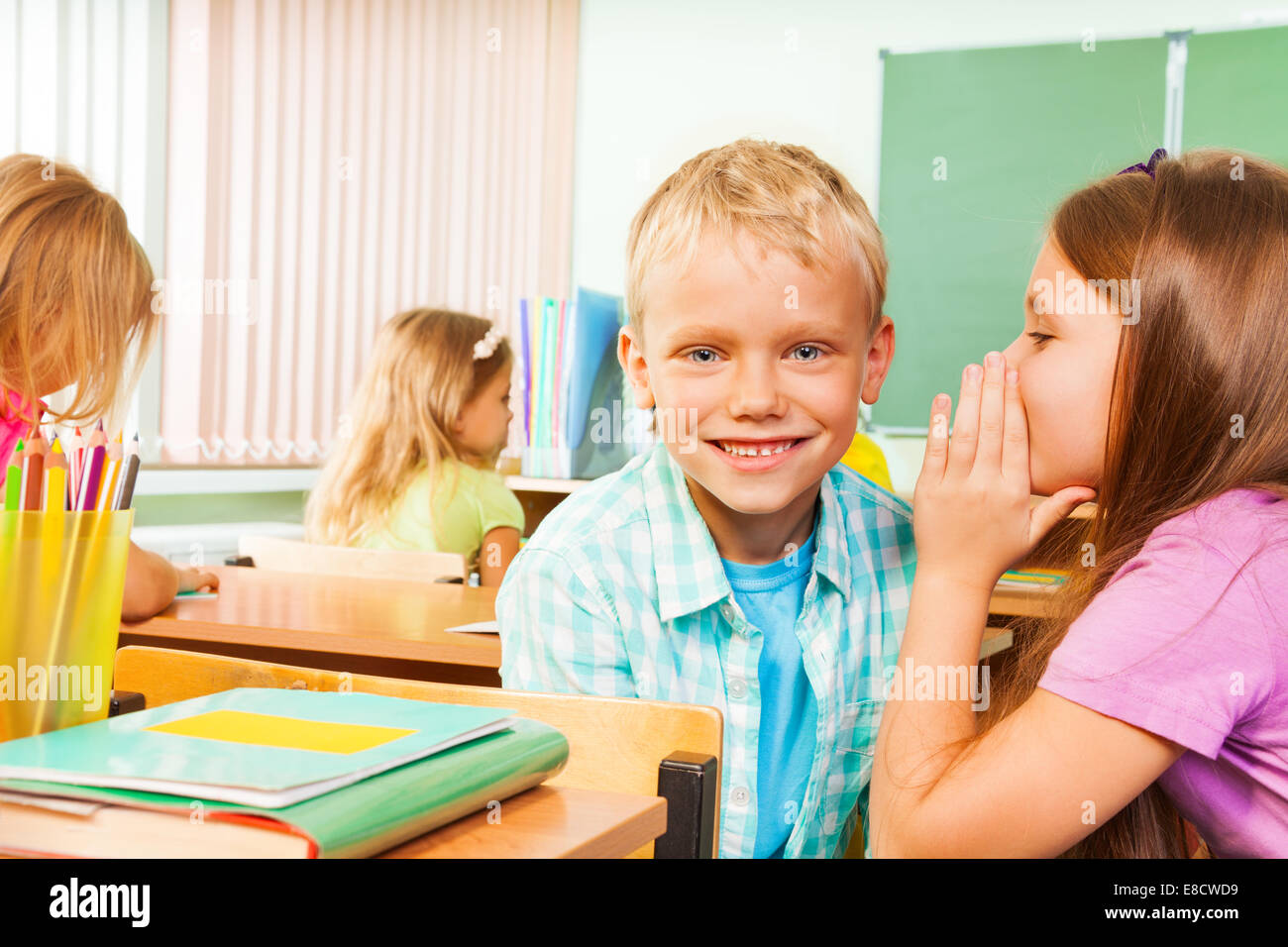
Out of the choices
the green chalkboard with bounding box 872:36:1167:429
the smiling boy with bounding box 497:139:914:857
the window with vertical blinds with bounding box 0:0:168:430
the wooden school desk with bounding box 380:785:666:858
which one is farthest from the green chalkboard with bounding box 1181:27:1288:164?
the wooden school desk with bounding box 380:785:666:858

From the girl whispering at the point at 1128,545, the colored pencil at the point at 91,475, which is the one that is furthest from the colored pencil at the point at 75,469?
the girl whispering at the point at 1128,545

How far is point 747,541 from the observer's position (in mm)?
1136

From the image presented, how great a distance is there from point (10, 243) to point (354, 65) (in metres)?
1.90

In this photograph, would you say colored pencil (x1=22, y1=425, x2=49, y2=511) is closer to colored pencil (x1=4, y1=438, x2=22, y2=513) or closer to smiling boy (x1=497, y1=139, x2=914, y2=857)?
colored pencil (x1=4, y1=438, x2=22, y2=513)

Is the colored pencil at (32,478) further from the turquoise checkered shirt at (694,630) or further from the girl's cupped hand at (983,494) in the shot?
the girl's cupped hand at (983,494)

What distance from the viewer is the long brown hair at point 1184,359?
0.83 m

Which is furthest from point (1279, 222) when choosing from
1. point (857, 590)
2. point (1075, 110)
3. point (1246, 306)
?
point (1075, 110)

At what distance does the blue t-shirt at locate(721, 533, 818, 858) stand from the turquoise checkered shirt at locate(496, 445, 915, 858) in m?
0.02

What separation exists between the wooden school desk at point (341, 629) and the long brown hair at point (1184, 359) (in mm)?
644

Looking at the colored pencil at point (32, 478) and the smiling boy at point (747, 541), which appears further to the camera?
the smiling boy at point (747, 541)

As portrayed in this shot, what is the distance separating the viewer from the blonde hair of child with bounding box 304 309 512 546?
8.25ft

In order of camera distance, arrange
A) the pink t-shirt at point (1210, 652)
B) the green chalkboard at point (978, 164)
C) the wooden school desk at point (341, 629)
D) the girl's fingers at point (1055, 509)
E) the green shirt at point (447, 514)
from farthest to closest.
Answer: the green chalkboard at point (978, 164)
the green shirt at point (447, 514)
the wooden school desk at point (341, 629)
the girl's fingers at point (1055, 509)
the pink t-shirt at point (1210, 652)

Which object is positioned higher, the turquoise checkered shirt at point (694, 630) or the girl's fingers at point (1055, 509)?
the girl's fingers at point (1055, 509)
